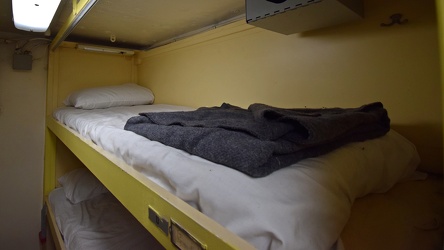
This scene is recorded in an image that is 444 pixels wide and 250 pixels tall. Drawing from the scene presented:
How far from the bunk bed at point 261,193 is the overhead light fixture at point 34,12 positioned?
0.66m

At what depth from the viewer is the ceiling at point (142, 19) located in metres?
1.04

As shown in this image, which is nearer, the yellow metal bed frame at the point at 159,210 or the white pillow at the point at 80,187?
the yellow metal bed frame at the point at 159,210

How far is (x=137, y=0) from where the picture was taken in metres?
1.00

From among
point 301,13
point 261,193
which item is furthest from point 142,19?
point 261,193

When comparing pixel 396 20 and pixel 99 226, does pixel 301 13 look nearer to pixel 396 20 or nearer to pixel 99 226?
pixel 396 20

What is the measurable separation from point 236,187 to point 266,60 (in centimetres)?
84

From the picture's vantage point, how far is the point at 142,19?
123 cm

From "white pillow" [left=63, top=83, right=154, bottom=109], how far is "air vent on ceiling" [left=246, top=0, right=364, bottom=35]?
1.07 m

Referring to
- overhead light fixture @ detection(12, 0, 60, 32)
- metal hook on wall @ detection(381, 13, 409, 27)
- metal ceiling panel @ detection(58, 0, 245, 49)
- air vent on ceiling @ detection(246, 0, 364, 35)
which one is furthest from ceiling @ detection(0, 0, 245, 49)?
metal hook on wall @ detection(381, 13, 409, 27)

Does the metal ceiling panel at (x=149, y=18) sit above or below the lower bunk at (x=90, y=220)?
above

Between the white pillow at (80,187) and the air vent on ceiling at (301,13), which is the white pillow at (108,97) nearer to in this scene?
the white pillow at (80,187)

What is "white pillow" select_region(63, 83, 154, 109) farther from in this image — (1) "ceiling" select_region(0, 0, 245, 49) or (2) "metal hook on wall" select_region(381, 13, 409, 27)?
(2) "metal hook on wall" select_region(381, 13, 409, 27)

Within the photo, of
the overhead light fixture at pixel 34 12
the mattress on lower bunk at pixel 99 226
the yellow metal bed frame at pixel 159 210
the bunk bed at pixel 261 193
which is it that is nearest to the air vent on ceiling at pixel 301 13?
the bunk bed at pixel 261 193

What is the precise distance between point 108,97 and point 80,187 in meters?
0.59
